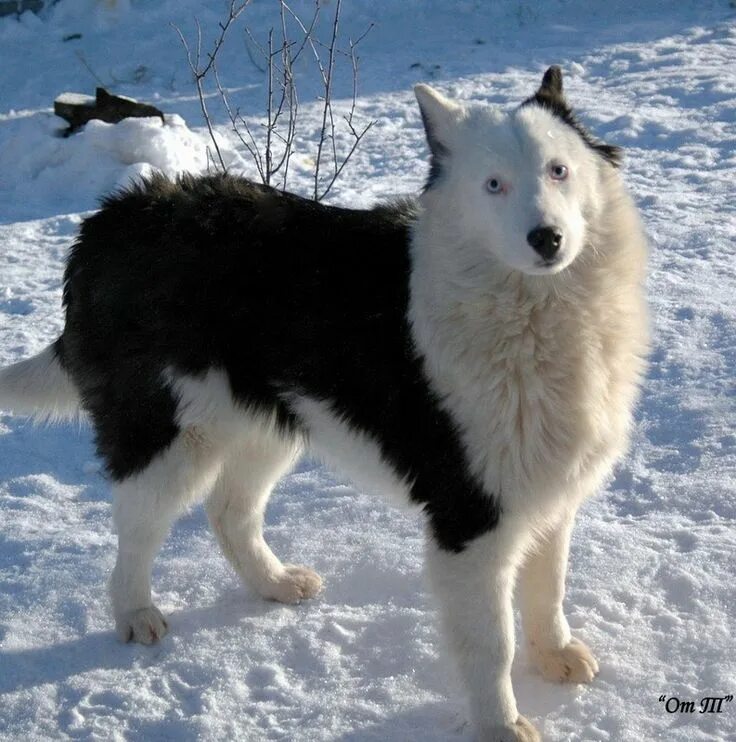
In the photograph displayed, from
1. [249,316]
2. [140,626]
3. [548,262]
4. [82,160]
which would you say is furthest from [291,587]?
[82,160]

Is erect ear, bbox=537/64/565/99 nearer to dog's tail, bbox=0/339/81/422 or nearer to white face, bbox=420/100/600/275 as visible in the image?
white face, bbox=420/100/600/275

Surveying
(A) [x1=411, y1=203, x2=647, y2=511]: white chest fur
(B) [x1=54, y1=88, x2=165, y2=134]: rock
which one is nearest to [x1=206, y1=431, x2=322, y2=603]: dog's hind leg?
(A) [x1=411, y1=203, x2=647, y2=511]: white chest fur

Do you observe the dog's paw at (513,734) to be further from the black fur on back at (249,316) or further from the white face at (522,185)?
the white face at (522,185)

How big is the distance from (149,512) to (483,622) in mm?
1242

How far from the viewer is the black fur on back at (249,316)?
3.29 m

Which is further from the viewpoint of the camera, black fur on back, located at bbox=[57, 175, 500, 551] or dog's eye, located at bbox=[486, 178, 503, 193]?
black fur on back, located at bbox=[57, 175, 500, 551]

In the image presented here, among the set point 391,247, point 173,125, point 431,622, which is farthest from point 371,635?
point 173,125

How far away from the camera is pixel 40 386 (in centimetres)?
399

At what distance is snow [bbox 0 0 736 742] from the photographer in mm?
3344

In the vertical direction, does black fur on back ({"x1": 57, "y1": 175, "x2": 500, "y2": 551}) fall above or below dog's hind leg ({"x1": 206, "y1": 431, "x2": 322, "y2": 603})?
above

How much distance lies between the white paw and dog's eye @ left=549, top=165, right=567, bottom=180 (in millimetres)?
1836

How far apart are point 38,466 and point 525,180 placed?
2.93 meters

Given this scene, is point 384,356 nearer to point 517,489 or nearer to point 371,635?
point 517,489

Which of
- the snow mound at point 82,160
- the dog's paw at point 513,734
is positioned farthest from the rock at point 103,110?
the dog's paw at point 513,734
